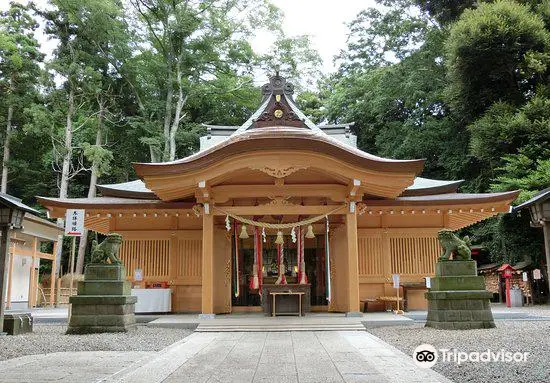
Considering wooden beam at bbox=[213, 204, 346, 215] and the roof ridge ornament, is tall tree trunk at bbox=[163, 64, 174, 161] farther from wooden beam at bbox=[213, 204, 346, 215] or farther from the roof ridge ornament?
wooden beam at bbox=[213, 204, 346, 215]

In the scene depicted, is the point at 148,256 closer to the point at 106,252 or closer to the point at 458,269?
the point at 106,252

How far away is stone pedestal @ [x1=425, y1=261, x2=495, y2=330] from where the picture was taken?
9055 mm

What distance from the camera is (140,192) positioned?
1336 centimetres

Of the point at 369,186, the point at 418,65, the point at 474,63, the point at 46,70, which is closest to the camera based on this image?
the point at 369,186

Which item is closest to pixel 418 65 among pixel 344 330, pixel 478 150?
pixel 478 150

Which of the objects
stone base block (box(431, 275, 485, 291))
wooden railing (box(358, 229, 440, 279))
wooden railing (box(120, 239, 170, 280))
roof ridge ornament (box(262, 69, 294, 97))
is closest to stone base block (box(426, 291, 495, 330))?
stone base block (box(431, 275, 485, 291))

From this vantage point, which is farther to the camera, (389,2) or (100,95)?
(389,2)

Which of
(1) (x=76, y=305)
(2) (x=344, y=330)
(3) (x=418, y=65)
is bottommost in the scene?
(2) (x=344, y=330)

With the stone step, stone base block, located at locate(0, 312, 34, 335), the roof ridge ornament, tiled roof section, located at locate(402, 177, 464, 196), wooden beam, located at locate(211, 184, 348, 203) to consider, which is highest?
the roof ridge ornament

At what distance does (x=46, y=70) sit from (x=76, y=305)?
20477 mm

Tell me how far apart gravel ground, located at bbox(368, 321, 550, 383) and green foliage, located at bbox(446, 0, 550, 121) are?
15.7 m

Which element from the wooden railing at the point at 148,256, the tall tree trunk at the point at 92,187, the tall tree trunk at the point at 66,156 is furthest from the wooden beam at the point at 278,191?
the tall tree trunk at the point at 66,156

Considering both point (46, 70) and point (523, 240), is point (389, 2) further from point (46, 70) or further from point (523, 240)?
point (46, 70)

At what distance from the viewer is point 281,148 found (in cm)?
1076
